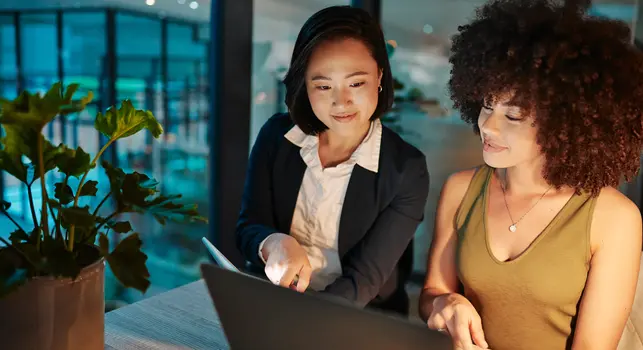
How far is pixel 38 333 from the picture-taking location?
931 millimetres

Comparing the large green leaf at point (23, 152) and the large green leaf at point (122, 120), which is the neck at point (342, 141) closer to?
the large green leaf at point (122, 120)

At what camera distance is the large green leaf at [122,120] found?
1.06 meters

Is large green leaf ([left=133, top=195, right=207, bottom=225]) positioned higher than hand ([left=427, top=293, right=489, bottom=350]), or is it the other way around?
large green leaf ([left=133, top=195, right=207, bottom=225])

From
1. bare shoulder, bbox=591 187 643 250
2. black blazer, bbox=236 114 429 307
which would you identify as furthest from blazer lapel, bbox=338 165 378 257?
bare shoulder, bbox=591 187 643 250

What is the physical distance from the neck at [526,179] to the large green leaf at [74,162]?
0.90 meters

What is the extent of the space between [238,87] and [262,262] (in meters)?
0.92

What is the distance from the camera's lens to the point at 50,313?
0.93m

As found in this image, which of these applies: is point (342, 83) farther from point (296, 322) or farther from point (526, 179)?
point (296, 322)

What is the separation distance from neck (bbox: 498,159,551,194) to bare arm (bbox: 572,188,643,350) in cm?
14

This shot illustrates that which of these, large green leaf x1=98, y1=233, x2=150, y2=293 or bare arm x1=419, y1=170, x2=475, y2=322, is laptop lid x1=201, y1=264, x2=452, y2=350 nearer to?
large green leaf x1=98, y1=233, x2=150, y2=293

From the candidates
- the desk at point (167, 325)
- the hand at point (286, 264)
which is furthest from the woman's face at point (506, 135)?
the desk at point (167, 325)

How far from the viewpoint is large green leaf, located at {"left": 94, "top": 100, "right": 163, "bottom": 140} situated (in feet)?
3.46

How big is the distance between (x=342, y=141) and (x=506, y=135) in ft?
1.60

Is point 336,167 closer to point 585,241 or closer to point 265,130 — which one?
point 265,130
